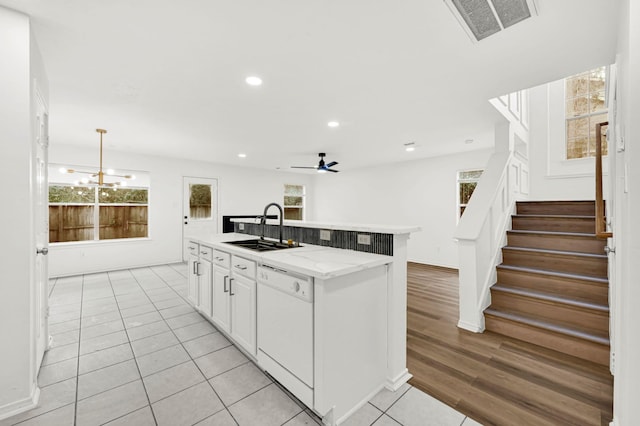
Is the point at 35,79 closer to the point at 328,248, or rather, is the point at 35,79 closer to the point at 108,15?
the point at 108,15

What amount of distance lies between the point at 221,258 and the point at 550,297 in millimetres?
3231

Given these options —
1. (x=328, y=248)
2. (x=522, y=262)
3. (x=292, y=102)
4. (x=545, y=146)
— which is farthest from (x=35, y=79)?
(x=545, y=146)

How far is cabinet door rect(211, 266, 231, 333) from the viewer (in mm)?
2457

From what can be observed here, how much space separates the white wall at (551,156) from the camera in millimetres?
4430

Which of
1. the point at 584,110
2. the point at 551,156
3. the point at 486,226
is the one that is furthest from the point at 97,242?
the point at 584,110

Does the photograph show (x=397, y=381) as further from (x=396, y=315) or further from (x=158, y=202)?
(x=158, y=202)

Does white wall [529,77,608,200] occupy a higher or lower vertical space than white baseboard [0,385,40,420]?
higher

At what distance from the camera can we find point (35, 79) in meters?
1.91

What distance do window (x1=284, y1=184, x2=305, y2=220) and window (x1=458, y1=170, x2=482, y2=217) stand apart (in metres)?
4.97

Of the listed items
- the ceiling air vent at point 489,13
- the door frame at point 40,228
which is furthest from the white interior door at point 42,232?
the ceiling air vent at point 489,13

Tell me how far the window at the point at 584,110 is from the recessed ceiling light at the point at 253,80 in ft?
16.7

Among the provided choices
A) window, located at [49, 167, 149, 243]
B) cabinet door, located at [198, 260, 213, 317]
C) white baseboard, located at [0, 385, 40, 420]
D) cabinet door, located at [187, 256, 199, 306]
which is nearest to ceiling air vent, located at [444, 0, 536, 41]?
cabinet door, located at [198, 260, 213, 317]

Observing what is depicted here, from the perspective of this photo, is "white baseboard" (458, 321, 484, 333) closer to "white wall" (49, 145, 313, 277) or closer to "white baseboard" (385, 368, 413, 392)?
"white baseboard" (385, 368, 413, 392)

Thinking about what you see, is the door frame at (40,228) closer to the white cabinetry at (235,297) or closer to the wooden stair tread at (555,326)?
the white cabinetry at (235,297)
